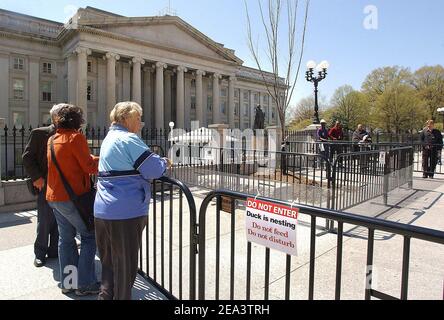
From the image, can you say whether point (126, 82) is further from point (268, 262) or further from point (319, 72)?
point (268, 262)

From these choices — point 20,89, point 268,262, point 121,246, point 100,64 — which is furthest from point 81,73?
point 268,262

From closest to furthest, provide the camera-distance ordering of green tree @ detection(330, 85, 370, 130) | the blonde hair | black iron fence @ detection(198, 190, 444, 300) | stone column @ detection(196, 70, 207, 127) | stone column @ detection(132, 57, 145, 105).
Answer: black iron fence @ detection(198, 190, 444, 300), the blonde hair, stone column @ detection(132, 57, 145, 105), green tree @ detection(330, 85, 370, 130), stone column @ detection(196, 70, 207, 127)

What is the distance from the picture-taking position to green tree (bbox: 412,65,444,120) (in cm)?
5303

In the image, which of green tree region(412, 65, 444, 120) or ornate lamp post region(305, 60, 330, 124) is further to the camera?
green tree region(412, 65, 444, 120)

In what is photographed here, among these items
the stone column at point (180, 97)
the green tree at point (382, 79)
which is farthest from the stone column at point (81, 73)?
the green tree at point (382, 79)

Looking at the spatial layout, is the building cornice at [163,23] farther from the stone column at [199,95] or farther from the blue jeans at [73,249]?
the blue jeans at [73,249]

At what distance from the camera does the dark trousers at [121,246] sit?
2.97m

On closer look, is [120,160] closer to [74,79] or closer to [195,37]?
[74,79]

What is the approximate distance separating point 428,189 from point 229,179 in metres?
6.19

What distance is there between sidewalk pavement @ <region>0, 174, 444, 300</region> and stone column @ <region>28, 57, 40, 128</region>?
134ft

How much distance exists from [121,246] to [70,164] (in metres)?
1.18

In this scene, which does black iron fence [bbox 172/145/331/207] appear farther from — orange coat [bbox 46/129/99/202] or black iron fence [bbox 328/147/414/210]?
orange coat [bbox 46/129/99/202]

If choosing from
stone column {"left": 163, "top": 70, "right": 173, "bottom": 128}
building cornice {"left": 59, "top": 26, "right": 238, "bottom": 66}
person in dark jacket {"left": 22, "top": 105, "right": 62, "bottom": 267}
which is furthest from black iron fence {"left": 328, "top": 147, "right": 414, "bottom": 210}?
stone column {"left": 163, "top": 70, "right": 173, "bottom": 128}

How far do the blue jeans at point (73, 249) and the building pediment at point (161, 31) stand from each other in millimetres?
39330
